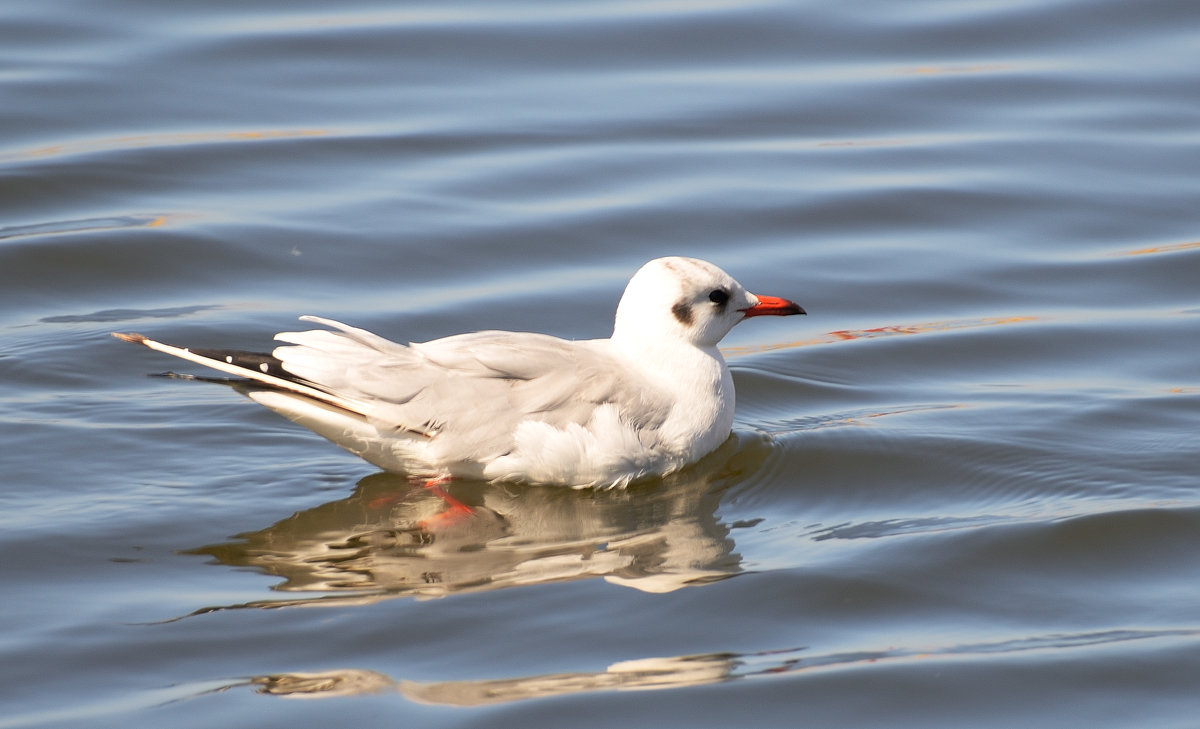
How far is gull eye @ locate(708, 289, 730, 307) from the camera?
740 centimetres

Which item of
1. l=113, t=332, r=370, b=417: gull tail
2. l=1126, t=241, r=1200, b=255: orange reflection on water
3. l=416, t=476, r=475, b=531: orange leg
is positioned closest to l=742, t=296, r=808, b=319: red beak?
l=416, t=476, r=475, b=531: orange leg

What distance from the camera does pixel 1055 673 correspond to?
18.1ft

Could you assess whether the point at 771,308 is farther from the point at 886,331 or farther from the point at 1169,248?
the point at 1169,248

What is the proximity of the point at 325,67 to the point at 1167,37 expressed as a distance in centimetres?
719

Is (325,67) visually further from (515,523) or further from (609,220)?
(515,523)

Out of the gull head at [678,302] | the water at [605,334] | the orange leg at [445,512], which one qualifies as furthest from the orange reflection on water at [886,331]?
the orange leg at [445,512]

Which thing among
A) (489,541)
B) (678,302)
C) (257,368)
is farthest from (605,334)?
(257,368)

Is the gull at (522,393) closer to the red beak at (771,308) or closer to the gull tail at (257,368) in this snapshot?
the gull tail at (257,368)

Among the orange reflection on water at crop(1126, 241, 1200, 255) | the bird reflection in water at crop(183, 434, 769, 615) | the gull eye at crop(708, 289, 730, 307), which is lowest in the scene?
the bird reflection in water at crop(183, 434, 769, 615)

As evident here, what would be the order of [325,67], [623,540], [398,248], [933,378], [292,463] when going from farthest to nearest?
1. [325,67]
2. [398,248]
3. [933,378]
4. [292,463]
5. [623,540]

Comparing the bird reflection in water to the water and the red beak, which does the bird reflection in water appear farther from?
the red beak

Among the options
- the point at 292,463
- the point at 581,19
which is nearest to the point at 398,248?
the point at 292,463

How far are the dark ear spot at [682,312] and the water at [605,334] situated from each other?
0.70 meters

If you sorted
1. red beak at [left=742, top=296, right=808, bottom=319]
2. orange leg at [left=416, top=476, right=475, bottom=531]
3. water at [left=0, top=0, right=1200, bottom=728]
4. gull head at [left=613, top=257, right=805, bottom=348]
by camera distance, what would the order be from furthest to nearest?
red beak at [left=742, top=296, right=808, bottom=319]
gull head at [left=613, top=257, right=805, bottom=348]
orange leg at [left=416, top=476, right=475, bottom=531]
water at [left=0, top=0, right=1200, bottom=728]
